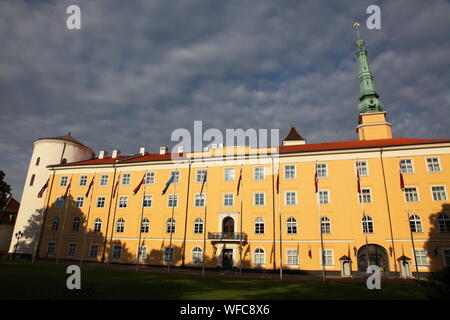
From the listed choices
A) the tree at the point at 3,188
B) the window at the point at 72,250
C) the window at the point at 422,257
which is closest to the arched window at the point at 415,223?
the window at the point at 422,257

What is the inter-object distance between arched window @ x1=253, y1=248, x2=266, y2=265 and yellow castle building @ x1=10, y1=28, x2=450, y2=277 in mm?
111

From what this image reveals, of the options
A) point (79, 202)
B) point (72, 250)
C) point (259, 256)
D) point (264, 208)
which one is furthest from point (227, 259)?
point (79, 202)

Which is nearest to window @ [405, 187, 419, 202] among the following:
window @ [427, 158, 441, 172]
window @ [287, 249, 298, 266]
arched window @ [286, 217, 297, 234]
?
window @ [427, 158, 441, 172]

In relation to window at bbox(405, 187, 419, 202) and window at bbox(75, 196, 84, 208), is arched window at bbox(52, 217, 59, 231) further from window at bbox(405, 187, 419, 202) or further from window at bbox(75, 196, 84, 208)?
window at bbox(405, 187, 419, 202)

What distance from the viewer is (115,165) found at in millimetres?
46375

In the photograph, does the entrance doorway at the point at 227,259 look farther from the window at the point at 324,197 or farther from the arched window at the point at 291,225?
the window at the point at 324,197

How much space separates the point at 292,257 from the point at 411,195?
14.5 metres

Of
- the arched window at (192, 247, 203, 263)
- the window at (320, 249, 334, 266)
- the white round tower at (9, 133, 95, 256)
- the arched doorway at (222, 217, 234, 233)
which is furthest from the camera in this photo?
the white round tower at (9, 133, 95, 256)

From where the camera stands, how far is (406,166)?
1378 inches

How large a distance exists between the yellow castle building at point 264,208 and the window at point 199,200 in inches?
5.4

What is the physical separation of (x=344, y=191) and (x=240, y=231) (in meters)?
12.9

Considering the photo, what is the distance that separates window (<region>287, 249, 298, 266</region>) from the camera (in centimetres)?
3502

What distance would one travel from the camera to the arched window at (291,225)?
36.1m

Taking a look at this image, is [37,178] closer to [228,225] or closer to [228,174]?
[228,174]
